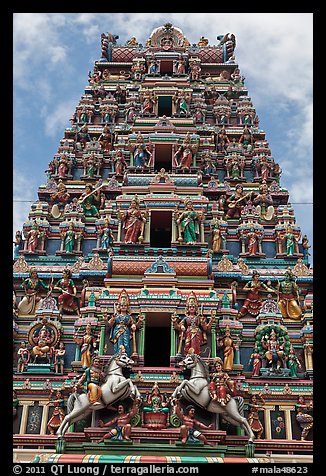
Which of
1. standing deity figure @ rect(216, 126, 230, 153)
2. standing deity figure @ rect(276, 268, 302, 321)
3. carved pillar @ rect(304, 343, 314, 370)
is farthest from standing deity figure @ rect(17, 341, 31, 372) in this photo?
standing deity figure @ rect(216, 126, 230, 153)

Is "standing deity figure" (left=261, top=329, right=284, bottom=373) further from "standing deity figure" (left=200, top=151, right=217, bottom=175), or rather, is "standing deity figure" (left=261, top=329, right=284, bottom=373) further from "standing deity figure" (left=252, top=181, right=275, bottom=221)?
"standing deity figure" (left=200, top=151, right=217, bottom=175)

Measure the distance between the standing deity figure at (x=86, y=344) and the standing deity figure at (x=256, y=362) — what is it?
4.22m

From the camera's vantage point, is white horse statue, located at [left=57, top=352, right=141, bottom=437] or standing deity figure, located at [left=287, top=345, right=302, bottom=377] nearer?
white horse statue, located at [left=57, top=352, right=141, bottom=437]

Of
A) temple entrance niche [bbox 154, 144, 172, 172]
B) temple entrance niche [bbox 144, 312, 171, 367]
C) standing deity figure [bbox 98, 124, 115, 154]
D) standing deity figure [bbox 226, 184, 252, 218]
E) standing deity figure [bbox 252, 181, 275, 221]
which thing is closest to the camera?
temple entrance niche [bbox 144, 312, 171, 367]

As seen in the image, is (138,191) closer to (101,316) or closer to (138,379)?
(101,316)

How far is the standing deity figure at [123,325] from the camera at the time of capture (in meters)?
19.4

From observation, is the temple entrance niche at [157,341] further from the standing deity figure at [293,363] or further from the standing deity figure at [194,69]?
the standing deity figure at [194,69]

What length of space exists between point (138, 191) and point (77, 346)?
6.52 m

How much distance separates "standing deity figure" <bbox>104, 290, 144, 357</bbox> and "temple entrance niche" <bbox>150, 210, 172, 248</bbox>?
429 centimetres

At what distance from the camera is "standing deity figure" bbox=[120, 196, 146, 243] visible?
906 inches

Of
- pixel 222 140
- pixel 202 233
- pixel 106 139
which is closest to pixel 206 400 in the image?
pixel 202 233

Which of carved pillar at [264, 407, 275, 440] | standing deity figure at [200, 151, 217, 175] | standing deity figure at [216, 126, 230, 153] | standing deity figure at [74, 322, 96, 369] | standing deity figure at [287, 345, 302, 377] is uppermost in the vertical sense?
standing deity figure at [216, 126, 230, 153]
